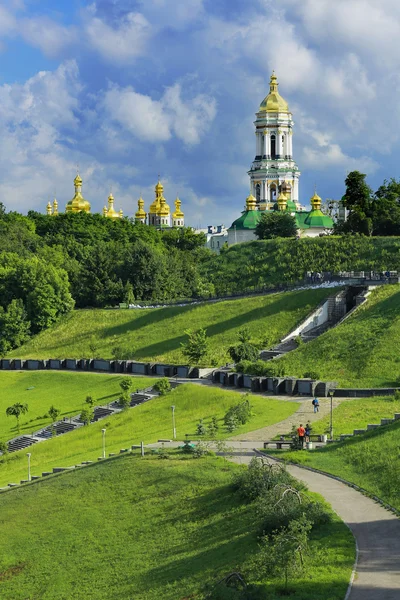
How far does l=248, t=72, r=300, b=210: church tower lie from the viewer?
127 meters

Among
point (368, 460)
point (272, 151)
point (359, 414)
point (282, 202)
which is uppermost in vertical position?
point (272, 151)

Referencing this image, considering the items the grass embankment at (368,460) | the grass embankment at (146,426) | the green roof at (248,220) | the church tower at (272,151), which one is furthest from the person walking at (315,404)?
the church tower at (272,151)

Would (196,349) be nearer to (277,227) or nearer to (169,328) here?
(169,328)

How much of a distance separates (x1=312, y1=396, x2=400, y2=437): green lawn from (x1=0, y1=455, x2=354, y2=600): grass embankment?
643 centimetres

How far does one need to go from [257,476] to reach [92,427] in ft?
70.2

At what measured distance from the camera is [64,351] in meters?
76.3

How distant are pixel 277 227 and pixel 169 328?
30139 mm

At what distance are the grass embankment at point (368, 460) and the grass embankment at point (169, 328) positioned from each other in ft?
86.8

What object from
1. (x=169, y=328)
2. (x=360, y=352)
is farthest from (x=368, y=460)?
(x=169, y=328)

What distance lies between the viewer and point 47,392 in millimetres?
64188

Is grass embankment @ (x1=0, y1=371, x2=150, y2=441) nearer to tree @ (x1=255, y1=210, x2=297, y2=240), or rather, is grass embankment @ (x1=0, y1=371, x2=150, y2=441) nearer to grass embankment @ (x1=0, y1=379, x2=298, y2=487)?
grass embankment @ (x1=0, y1=379, x2=298, y2=487)

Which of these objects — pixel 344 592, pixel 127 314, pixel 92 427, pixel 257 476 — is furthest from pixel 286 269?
pixel 344 592

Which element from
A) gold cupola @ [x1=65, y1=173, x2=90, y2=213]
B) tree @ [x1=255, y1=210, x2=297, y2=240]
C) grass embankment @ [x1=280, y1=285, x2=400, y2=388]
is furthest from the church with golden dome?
grass embankment @ [x1=280, y1=285, x2=400, y2=388]

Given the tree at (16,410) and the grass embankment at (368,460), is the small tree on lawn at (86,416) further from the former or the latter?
the grass embankment at (368,460)
